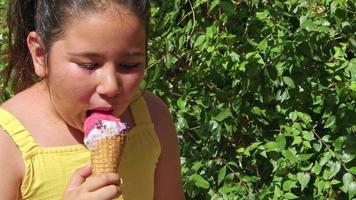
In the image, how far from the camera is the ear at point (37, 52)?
2084mm

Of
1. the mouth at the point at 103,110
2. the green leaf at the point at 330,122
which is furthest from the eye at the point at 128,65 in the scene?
the green leaf at the point at 330,122

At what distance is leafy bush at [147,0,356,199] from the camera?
3111 millimetres

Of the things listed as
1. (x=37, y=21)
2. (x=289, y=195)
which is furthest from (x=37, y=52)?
(x=289, y=195)

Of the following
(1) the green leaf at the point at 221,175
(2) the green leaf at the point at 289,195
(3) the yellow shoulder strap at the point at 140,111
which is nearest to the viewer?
(3) the yellow shoulder strap at the point at 140,111

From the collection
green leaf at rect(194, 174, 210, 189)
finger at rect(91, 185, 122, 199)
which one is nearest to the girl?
finger at rect(91, 185, 122, 199)

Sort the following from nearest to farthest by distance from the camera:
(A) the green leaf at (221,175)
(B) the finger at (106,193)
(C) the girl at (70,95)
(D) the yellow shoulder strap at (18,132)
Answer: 1. (B) the finger at (106,193)
2. (C) the girl at (70,95)
3. (D) the yellow shoulder strap at (18,132)
4. (A) the green leaf at (221,175)

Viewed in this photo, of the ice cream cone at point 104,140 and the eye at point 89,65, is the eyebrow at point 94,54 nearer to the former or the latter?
the eye at point 89,65

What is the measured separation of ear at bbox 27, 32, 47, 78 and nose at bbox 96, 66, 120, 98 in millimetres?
190

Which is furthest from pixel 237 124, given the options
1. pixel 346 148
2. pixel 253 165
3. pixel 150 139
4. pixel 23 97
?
pixel 23 97

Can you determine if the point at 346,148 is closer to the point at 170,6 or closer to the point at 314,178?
the point at 314,178

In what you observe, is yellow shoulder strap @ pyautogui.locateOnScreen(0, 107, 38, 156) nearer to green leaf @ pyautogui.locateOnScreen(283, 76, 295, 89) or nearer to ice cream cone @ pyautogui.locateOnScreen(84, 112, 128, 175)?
ice cream cone @ pyautogui.locateOnScreen(84, 112, 128, 175)

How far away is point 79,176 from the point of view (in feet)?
6.52

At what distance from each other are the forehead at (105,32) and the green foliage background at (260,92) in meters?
1.12

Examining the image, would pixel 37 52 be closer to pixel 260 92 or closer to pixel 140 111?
pixel 140 111
